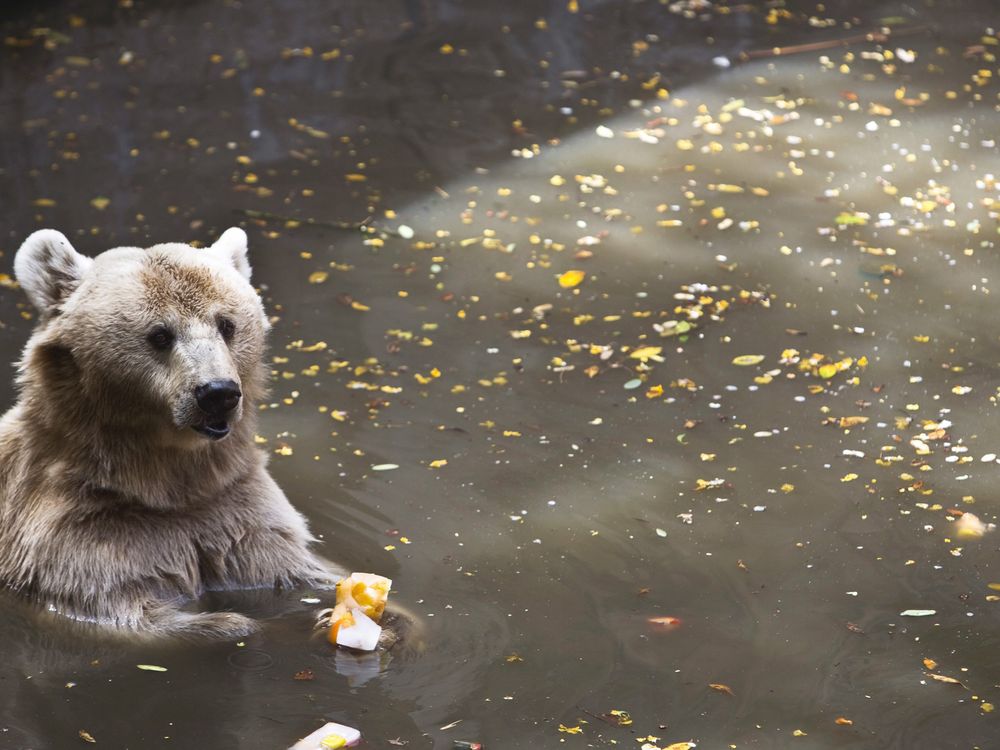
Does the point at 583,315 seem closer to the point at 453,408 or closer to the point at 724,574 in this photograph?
the point at 453,408

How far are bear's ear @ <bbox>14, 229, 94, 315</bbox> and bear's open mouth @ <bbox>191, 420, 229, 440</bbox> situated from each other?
2.44 feet

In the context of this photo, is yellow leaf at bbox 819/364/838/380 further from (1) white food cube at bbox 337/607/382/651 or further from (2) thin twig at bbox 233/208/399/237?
(1) white food cube at bbox 337/607/382/651

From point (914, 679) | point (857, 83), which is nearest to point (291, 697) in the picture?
point (914, 679)

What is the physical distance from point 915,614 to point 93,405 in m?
3.11

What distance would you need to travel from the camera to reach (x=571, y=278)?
25.8 ft

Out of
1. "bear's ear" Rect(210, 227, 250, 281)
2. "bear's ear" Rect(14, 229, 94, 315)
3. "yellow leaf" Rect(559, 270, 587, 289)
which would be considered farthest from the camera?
"yellow leaf" Rect(559, 270, 587, 289)

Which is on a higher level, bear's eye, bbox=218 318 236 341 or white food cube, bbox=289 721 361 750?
bear's eye, bbox=218 318 236 341

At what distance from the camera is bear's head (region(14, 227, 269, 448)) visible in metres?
4.72

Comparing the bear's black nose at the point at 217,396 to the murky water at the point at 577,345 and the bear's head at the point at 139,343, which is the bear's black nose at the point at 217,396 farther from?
the murky water at the point at 577,345

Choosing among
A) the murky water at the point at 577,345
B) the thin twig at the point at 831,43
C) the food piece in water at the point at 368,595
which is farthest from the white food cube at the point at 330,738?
the thin twig at the point at 831,43

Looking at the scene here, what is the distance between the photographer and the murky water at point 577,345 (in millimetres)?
4688

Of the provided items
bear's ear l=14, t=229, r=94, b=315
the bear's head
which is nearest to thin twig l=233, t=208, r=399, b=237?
the bear's head

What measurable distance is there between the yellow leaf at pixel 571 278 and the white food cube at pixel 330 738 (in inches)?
153

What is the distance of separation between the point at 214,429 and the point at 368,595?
826 millimetres
